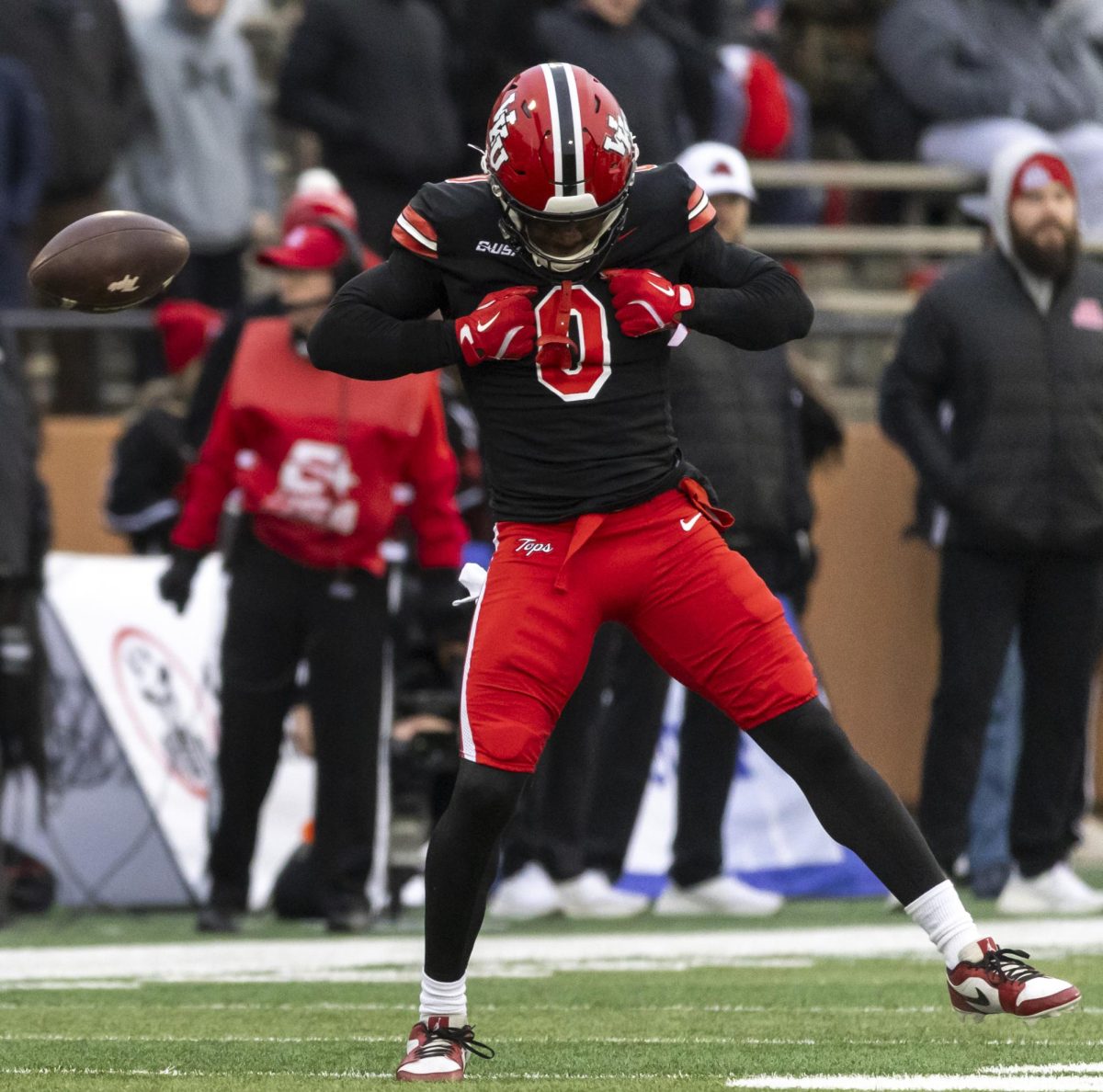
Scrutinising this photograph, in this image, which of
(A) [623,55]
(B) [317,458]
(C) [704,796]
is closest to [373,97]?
(A) [623,55]

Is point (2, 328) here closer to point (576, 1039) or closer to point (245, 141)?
point (245, 141)

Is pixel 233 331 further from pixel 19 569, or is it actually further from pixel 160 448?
pixel 160 448

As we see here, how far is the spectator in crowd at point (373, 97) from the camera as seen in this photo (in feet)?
35.3

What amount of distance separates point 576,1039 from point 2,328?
12.6 ft

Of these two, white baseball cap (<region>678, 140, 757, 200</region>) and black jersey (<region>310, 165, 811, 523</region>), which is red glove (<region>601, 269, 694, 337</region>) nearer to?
black jersey (<region>310, 165, 811, 523</region>)

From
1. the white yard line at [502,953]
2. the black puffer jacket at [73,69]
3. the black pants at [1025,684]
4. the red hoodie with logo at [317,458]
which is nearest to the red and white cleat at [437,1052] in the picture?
the white yard line at [502,953]

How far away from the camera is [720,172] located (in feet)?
28.9

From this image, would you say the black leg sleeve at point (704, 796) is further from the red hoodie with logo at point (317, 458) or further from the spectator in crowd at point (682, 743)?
the red hoodie with logo at point (317, 458)

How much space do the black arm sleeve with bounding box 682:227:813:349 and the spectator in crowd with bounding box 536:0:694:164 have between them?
214 inches

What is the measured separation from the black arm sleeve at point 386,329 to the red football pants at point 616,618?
1.19ft

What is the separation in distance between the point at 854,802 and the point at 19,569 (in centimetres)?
396

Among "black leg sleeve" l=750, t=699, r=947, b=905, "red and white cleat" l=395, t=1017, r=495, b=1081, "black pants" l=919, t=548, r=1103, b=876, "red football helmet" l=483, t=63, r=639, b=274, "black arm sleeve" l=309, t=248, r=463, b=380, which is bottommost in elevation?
"black pants" l=919, t=548, r=1103, b=876

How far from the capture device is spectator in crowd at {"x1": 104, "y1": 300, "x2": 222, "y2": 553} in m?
9.73

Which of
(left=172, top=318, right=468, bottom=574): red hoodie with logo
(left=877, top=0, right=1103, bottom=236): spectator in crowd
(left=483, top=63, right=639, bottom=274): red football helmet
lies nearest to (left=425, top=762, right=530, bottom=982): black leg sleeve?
(left=483, top=63, right=639, bottom=274): red football helmet
